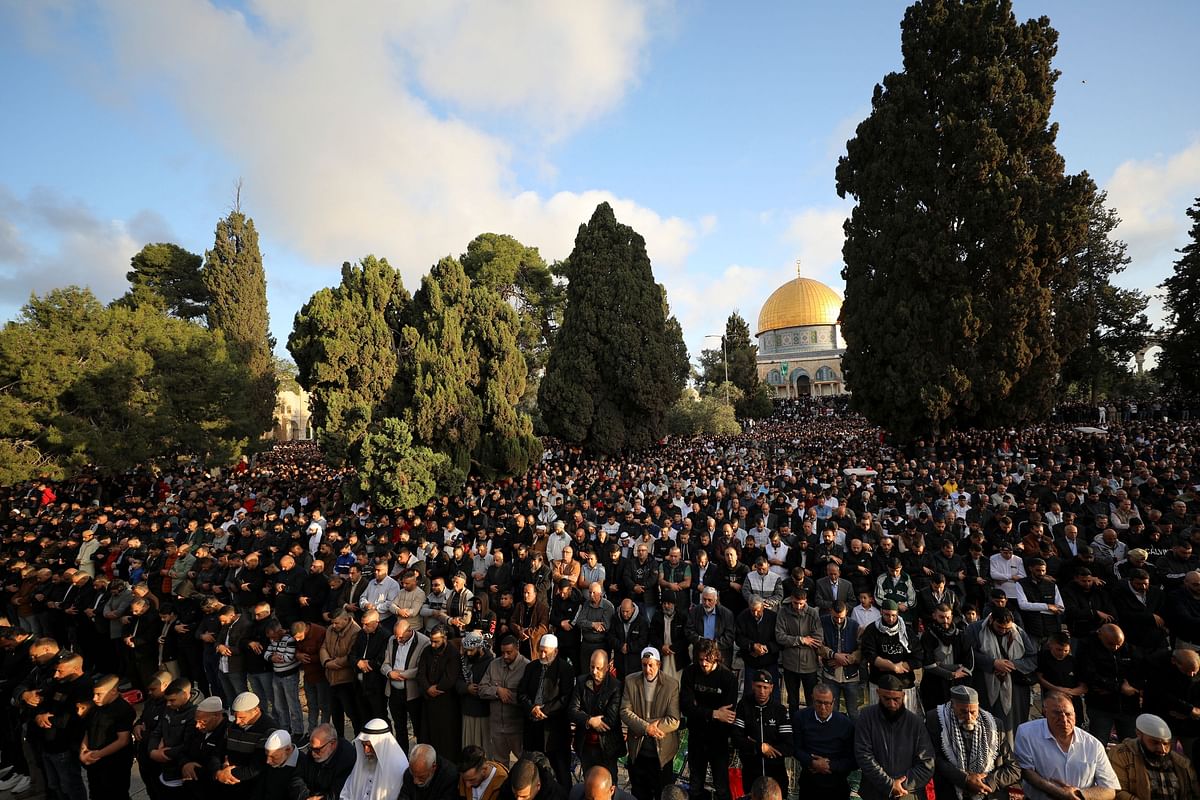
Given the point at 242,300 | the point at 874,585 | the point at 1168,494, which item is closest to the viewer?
the point at 874,585

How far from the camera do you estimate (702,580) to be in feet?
23.7

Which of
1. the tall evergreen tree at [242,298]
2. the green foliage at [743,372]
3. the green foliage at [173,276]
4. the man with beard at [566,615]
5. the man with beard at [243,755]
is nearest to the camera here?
the man with beard at [243,755]

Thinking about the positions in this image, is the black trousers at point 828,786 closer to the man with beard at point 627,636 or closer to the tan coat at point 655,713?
the tan coat at point 655,713

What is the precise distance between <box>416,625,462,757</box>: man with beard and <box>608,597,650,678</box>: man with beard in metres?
1.50

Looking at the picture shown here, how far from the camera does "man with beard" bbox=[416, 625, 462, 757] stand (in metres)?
5.26

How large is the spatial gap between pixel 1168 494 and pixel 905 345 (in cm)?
1051

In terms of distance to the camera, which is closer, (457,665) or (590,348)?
(457,665)

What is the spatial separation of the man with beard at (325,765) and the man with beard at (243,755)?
30 centimetres

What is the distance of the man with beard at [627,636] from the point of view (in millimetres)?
5727

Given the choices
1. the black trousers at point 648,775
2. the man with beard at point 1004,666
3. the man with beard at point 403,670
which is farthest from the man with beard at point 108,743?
the man with beard at point 1004,666

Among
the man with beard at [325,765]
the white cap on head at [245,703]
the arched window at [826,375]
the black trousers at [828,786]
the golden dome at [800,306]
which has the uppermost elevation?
the golden dome at [800,306]

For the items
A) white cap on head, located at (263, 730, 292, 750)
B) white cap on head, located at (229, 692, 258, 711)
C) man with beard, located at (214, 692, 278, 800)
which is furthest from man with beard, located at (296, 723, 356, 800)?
white cap on head, located at (229, 692, 258, 711)

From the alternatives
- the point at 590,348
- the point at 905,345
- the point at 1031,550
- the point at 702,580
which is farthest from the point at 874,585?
the point at 590,348

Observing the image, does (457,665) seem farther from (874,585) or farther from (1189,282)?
(1189,282)
